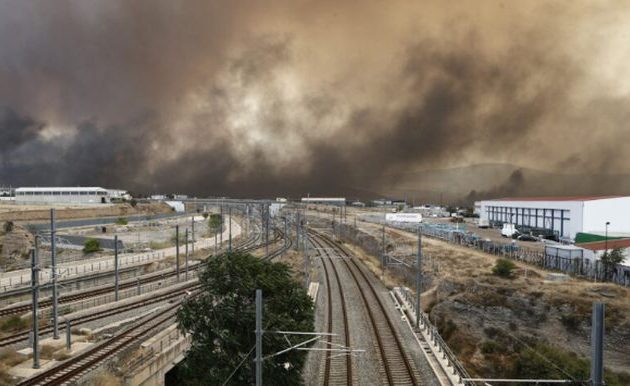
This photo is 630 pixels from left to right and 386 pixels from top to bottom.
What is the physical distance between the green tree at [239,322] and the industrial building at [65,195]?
153 m

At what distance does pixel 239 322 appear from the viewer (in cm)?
1869

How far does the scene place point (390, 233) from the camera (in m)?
86.8

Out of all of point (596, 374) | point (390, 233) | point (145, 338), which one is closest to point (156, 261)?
point (145, 338)

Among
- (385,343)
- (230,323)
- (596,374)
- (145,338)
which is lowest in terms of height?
(385,343)

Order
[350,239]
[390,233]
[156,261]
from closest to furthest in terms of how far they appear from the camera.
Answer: [156,261]
[390,233]
[350,239]

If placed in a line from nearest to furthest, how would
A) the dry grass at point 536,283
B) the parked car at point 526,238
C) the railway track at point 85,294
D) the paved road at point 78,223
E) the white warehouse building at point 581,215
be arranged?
1. the railway track at point 85,294
2. the dry grass at point 536,283
3. the white warehouse building at point 581,215
4. the parked car at point 526,238
5. the paved road at point 78,223

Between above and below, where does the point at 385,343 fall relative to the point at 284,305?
below

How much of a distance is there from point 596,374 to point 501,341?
31178 millimetres

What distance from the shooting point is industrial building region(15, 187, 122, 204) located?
158m

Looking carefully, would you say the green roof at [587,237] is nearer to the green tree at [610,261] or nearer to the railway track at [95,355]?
the green tree at [610,261]

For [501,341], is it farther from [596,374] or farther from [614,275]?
[596,374]

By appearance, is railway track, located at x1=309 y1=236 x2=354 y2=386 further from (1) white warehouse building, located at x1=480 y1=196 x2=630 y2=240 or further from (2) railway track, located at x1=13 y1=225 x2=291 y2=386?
(1) white warehouse building, located at x1=480 y1=196 x2=630 y2=240

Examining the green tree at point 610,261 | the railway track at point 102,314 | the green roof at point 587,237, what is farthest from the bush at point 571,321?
the railway track at point 102,314

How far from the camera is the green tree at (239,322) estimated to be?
18.3m
